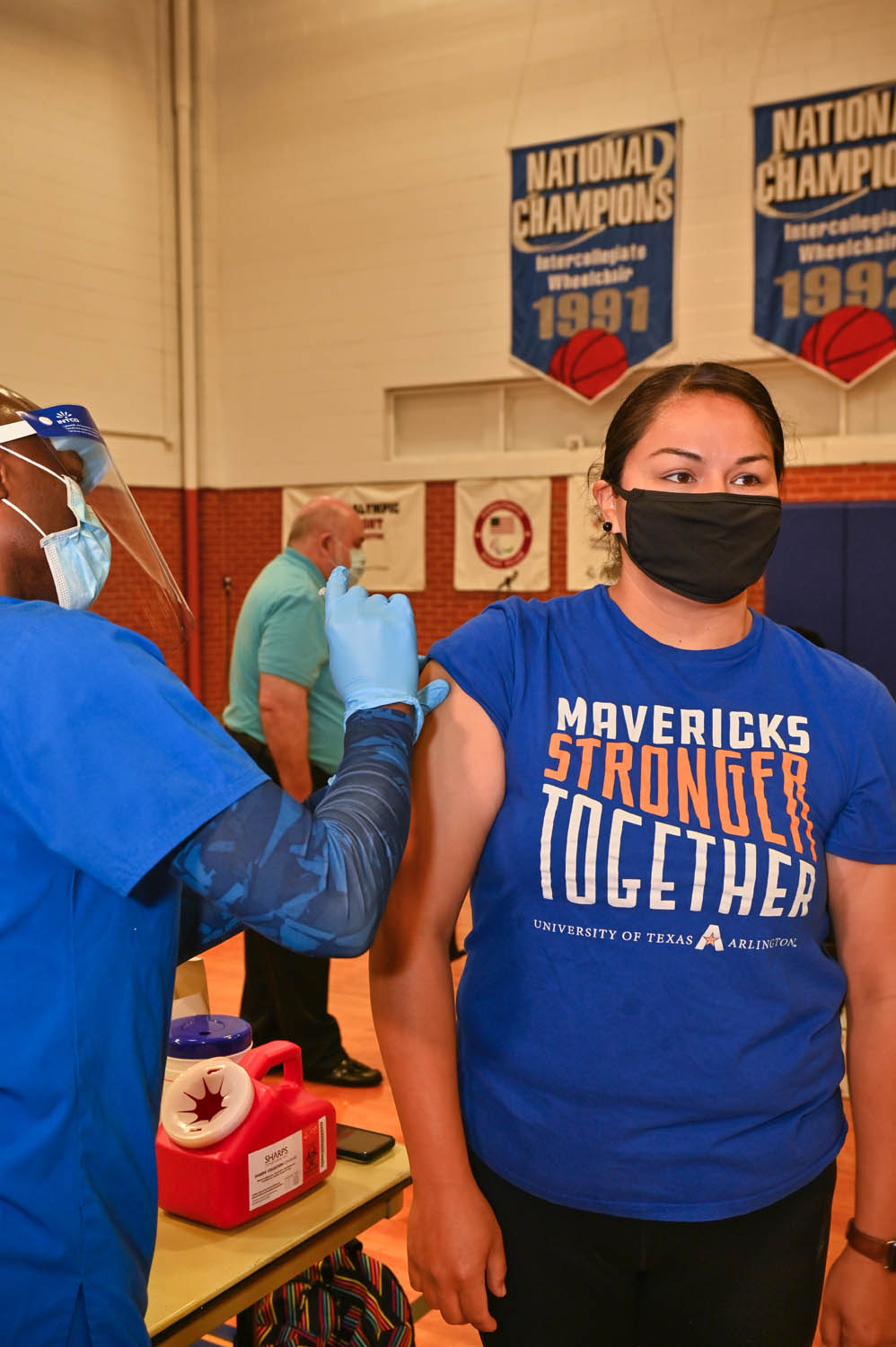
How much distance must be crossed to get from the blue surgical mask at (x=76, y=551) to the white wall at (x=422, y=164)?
7197 millimetres

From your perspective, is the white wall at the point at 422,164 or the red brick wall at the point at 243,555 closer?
the white wall at the point at 422,164

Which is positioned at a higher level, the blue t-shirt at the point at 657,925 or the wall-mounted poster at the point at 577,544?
the wall-mounted poster at the point at 577,544

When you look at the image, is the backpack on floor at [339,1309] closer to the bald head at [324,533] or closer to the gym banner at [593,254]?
the bald head at [324,533]

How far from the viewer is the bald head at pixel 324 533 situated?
4.34 meters

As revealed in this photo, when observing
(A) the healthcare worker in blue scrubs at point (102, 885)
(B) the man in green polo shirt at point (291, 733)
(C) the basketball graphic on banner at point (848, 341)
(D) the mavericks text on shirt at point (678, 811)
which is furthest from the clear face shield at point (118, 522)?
(C) the basketball graphic on banner at point (848, 341)

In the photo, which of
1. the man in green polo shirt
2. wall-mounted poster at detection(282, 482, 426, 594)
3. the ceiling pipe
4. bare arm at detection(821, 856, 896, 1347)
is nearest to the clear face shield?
bare arm at detection(821, 856, 896, 1347)

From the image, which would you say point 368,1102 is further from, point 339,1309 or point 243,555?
point 243,555

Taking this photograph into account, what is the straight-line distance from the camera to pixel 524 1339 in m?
1.32

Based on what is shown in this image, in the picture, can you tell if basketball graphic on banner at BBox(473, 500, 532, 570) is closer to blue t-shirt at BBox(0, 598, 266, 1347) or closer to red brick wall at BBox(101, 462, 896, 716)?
red brick wall at BBox(101, 462, 896, 716)

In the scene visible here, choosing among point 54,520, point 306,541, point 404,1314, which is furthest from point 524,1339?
point 306,541

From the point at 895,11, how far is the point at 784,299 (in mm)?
1784

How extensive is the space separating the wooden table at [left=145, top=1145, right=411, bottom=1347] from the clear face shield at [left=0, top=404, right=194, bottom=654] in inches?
32.5

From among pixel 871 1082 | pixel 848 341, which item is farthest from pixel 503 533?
pixel 871 1082

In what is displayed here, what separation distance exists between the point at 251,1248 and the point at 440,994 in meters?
0.56
